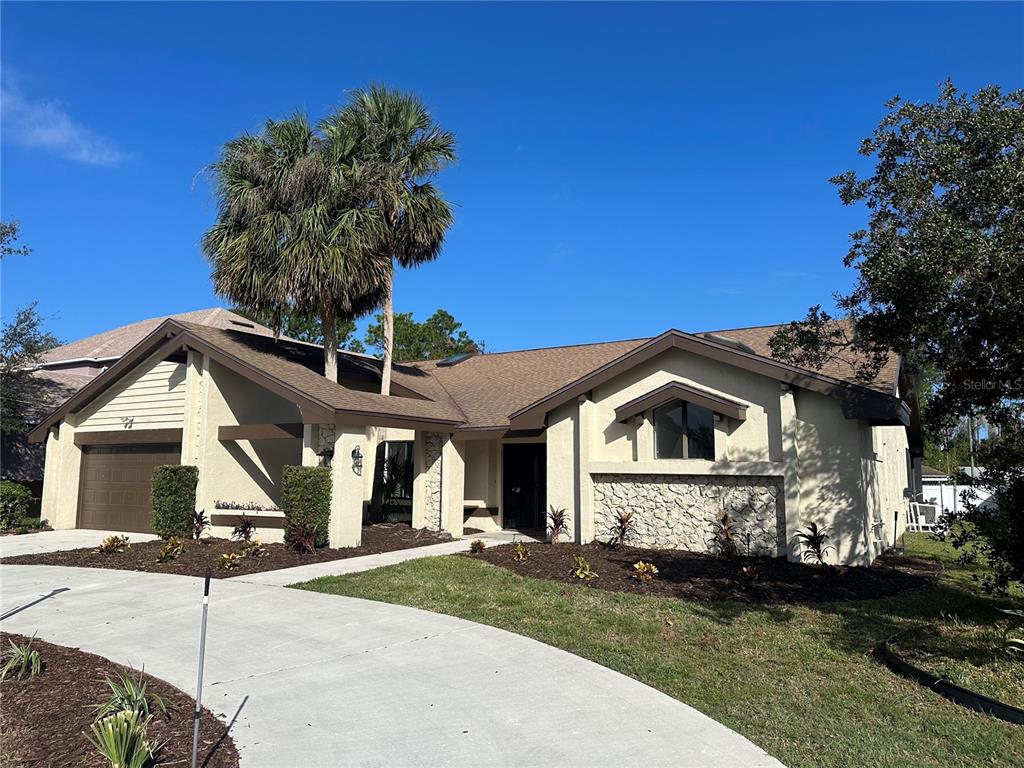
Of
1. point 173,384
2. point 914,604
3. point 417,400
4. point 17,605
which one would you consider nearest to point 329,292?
point 417,400

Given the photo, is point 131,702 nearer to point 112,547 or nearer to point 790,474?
point 112,547

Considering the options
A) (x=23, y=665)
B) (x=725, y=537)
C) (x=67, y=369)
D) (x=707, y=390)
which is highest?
(x=67, y=369)

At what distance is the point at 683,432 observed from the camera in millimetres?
14172

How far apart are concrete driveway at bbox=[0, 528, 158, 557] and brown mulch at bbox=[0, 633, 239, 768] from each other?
9631 millimetres

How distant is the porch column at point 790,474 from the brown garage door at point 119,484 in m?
13.9

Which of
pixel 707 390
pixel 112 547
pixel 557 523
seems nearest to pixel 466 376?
pixel 557 523

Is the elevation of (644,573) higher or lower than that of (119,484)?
lower

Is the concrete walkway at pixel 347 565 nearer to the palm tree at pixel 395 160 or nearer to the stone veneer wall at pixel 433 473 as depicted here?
the stone veneer wall at pixel 433 473

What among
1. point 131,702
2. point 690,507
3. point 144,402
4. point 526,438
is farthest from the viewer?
point 144,402

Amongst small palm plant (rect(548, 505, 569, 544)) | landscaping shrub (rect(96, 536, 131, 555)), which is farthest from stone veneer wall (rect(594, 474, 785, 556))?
landscaping shrub (rect(96, 536, 131, 555))

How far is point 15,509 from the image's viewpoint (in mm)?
18578

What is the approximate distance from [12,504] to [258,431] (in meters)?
8.36

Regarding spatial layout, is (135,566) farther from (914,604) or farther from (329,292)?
(914,604)

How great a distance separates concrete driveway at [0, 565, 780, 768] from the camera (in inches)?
185
